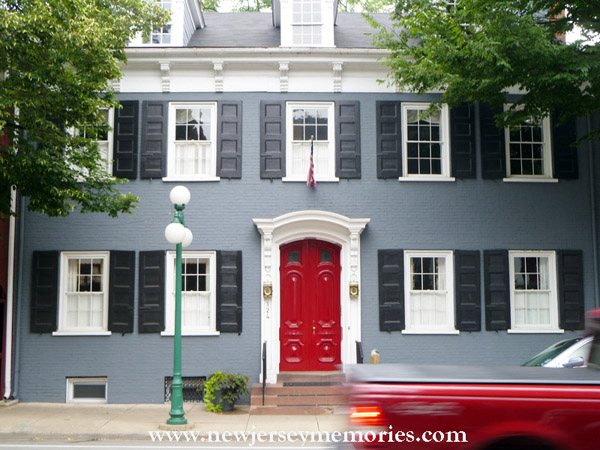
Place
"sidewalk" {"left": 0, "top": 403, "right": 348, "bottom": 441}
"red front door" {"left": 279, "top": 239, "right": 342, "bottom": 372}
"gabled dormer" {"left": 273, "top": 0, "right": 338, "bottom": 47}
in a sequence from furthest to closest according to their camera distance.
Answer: "gabled dormer" {"left": 273, "top": 0, "right": 338, "bottom": 47} < "red front door" {"left": 279, "top": 239, "right": 342, "bottom": 372} < "sidewalk" {"left": 0, "top": 403, "right": 348, "bottom": 441}

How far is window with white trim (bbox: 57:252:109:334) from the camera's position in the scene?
13.9 metres

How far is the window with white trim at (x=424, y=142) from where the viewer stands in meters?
14.3

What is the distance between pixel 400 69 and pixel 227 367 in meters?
7.15

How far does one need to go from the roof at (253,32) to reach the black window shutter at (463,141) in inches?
103

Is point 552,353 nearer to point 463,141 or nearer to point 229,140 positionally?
point 463,141

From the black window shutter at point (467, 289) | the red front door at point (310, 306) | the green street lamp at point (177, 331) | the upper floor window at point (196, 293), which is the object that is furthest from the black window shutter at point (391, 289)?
the green street lamp at point (177, 331)

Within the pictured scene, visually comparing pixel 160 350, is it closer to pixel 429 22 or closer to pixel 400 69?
pixel 400 69

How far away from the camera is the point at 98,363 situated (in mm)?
13656

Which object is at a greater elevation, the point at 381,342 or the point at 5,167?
the point at 5,167

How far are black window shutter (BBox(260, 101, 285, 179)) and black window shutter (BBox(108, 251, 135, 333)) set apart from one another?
3453 millimetres

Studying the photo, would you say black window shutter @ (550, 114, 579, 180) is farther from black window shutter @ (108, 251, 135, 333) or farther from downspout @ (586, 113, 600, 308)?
black window shutter @ (108, 251, 135, 333)

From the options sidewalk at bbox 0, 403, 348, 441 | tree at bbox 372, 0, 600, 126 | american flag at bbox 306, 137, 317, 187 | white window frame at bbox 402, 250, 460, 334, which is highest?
tree at bbox 372, 0, 600, 126

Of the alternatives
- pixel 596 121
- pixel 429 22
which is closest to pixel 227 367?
pixel 429 22

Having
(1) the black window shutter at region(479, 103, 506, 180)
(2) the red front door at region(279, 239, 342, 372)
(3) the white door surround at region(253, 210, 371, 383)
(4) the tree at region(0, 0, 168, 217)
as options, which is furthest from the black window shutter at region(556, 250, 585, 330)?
(4) the tree at region(0, 0, 168, 217)
